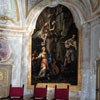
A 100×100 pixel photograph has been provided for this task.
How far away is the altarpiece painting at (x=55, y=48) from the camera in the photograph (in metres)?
11.9

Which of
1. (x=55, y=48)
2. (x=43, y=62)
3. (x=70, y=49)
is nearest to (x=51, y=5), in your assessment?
(x=55, y=48)

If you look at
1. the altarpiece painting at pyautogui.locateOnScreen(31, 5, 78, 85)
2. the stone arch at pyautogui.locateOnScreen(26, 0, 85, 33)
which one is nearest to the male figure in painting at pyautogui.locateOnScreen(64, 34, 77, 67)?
the altarpiece painting at pyautogui.locateOnScreen(31, 5, 78, 85)

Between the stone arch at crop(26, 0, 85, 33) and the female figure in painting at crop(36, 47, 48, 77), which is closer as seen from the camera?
the stone arch at crop(26, 0, 85, 33)

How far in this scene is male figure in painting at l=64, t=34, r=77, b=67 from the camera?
39.1 feet

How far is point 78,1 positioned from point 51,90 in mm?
3866

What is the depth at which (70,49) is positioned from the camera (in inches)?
472

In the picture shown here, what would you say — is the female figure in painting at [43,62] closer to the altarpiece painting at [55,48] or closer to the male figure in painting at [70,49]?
the altarpiece painting at [55,48]

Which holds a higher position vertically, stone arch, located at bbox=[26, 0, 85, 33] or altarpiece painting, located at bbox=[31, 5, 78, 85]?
stone arch, located at bbox=[26, 0, 85, 33]

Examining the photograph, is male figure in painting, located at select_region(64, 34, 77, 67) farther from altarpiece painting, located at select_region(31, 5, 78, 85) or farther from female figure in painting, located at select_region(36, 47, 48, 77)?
female figure in painting, located at select_region(36, 47, 48, 77)

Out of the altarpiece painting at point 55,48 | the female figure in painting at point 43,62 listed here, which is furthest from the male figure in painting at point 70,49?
the female figure in painting at point 43,62

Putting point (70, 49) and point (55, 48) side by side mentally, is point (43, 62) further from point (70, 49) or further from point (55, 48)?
point (70, 49)

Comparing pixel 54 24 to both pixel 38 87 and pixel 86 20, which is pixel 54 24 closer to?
pixel 86 20

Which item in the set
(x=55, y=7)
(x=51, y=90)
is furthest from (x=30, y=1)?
(x=51, y=90)

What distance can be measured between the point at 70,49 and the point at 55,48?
2.13 ft
